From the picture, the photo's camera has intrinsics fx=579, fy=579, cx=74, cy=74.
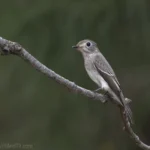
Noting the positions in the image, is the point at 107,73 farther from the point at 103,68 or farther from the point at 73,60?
the point at 73,60

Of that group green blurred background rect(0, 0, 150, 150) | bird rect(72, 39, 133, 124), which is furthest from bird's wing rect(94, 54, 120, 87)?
green blurred background rect(0, 0, 150, 150)

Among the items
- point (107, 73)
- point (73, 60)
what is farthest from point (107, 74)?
point (73, 60)

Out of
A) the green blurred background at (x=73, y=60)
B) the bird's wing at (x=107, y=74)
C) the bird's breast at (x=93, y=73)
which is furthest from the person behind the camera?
the green blurred background at (x=73, y=60)

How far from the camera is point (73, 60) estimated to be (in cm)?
489

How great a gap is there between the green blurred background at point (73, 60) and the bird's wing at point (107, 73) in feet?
4.42

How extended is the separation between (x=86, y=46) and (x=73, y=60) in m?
1.53

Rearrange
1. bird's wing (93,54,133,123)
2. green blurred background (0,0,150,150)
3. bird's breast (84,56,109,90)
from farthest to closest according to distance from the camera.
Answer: green blurred background (0,0,150,150), bird's breast (84,56,109,90), bird's wing (93,54,133,123)

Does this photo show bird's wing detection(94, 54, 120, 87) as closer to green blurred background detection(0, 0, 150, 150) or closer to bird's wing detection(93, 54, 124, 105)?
bird's wing detection(93, 54, 124, 105)

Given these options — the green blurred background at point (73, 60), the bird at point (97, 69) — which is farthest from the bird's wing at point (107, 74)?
the green blurred background at point (73, 60)

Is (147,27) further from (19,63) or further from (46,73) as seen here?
(46,73)

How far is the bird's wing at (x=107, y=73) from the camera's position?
323cm

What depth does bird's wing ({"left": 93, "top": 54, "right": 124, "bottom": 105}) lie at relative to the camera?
323 cm

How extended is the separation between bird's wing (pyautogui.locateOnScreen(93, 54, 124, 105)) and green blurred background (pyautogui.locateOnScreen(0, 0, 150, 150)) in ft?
4.42

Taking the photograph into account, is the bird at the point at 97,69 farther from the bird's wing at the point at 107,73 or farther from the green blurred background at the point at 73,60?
the green blurred background at the point at 73,60
